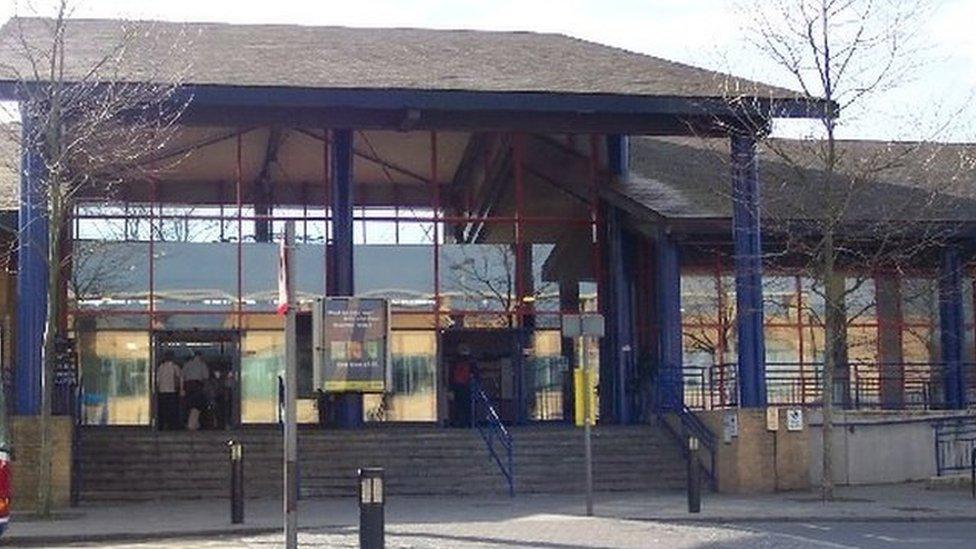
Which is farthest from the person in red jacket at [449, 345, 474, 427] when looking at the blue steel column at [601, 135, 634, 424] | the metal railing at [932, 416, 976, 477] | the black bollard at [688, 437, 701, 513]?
the black bollard at [688, 437, 701, 513]

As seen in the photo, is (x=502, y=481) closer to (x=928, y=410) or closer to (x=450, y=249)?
(x=450, y=249)

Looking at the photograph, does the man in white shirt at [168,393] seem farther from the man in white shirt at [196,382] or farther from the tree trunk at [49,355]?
the tree trunk at [49,355]

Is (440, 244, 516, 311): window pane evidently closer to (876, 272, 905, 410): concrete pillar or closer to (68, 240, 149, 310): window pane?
(68, 240, 149, 310): window pane

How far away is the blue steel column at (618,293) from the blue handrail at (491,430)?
9.96 ft

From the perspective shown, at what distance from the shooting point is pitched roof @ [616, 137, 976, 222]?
32.4 metres

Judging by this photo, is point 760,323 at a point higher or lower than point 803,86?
lower

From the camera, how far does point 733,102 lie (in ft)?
96.4

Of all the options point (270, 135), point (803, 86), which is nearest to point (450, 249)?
point (270, 135)

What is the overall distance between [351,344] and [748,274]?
7500 millimetres

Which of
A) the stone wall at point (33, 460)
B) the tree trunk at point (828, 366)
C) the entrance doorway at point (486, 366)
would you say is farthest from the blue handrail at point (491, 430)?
the stone wall at point (33, 460)

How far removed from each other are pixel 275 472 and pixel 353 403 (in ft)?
12.6

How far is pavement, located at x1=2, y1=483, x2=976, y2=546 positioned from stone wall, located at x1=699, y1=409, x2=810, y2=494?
1.85 ft

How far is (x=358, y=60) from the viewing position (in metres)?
31.7

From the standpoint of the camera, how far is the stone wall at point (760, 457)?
91.8 ft
